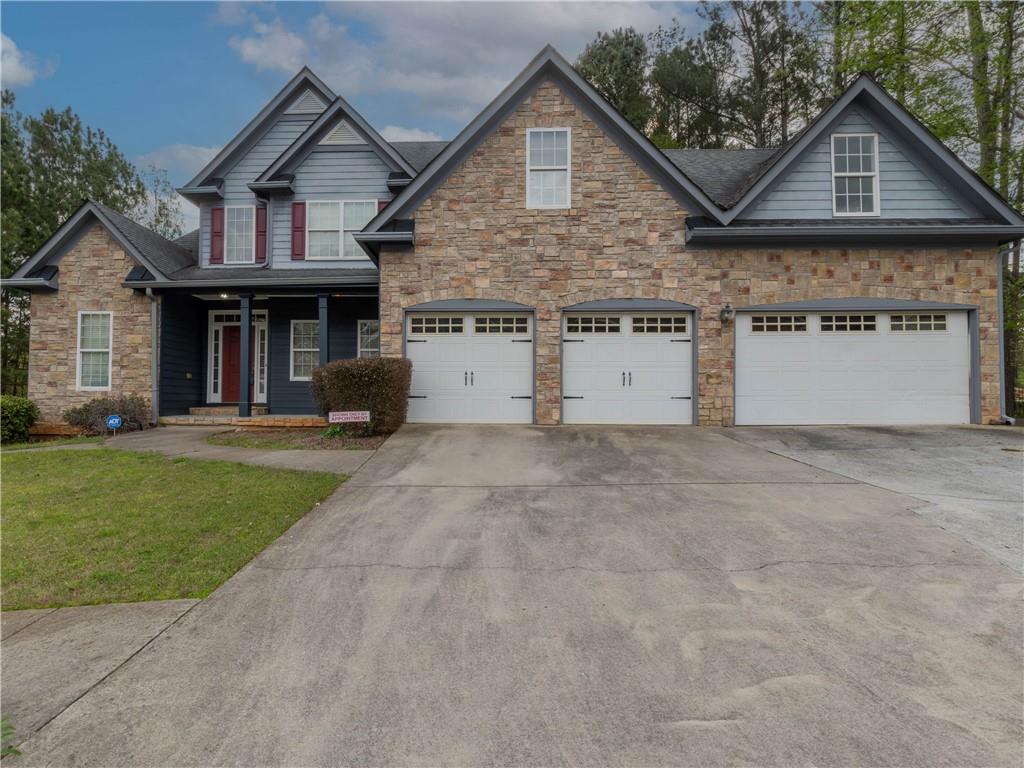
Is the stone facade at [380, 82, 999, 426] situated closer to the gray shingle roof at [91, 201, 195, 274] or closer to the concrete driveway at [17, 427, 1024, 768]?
the concrete driveway at [17, 427, 1024, 768]

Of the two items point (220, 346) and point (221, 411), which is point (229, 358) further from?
point (221, 411)

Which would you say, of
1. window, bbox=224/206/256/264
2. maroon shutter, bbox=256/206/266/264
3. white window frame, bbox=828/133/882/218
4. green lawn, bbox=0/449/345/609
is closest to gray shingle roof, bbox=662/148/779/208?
white window frame, bbox=828/133/882/218

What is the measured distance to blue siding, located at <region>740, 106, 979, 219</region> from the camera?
10250mm

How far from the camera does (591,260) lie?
10.3m

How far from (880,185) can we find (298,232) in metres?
13.4

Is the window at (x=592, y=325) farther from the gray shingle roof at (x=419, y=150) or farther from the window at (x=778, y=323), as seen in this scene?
the gray shingle roof at (x=419, y=150)

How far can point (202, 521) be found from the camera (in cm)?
489

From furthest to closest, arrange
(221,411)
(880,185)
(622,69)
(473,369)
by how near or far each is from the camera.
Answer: (622,69) → (221,411) → (473,369) → (880,185)

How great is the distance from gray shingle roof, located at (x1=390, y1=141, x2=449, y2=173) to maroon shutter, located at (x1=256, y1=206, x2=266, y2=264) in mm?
4179

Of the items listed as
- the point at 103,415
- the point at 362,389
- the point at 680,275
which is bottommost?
the point at 103,415

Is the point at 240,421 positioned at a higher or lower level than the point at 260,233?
lower

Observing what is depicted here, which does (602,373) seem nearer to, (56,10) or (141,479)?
(141,479)

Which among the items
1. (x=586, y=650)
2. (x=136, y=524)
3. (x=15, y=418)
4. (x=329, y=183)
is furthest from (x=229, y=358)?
(x=586, y=650)

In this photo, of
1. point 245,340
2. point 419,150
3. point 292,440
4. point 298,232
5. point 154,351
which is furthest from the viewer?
point 419,150
